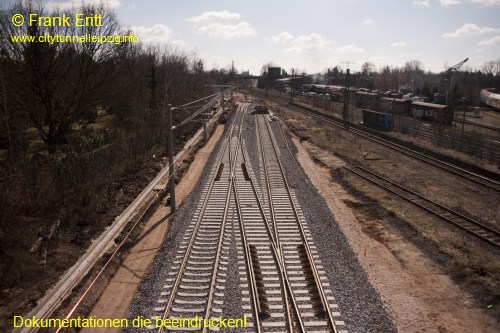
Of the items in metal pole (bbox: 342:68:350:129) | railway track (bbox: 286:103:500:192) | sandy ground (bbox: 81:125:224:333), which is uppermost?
metal pole (bbox: 342:68:350:129)

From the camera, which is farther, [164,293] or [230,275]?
[230,275]

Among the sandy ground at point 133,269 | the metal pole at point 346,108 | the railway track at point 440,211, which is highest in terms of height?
the metal pole at point 346,108

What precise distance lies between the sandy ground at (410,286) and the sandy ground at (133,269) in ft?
22.0

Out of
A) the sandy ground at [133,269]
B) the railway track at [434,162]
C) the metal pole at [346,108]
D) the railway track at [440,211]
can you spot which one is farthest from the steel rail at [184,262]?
the metal pole at [346,108]

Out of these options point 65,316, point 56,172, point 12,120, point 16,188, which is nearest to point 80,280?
point 65,316

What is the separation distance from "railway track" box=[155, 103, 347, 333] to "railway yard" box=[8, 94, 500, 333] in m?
0.04

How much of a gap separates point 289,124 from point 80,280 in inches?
1453

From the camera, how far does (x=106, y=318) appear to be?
9.24m

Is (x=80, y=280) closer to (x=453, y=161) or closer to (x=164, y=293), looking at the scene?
(x=164, y=293)

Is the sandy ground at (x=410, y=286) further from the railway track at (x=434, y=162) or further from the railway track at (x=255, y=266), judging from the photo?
the railway track at (x=434, y=162)

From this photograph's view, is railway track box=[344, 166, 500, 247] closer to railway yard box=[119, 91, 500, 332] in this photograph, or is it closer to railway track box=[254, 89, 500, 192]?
railway yard box=[119, 91, 500, 332]

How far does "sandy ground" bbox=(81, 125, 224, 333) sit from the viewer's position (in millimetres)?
9594

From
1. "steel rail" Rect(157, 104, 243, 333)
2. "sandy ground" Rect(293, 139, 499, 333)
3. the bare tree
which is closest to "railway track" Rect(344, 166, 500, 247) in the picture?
"sandy ground" Rect(293, 139, 499, 333)

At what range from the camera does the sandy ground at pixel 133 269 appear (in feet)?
31.5
